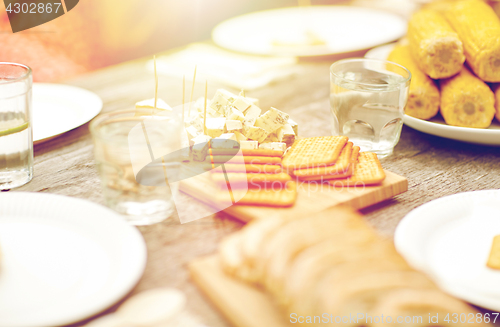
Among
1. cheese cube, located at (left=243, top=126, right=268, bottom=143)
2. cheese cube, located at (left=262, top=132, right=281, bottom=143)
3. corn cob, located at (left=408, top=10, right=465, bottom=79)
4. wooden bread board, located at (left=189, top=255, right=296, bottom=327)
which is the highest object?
corn cob, located at (left=408, top=10, right=465, bottom=79)

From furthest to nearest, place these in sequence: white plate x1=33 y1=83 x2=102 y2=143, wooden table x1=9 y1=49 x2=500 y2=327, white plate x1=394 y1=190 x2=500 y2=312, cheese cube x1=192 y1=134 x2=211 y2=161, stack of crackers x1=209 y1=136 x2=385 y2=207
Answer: white plate x1=33 y1=83 x2=102 y2=143 < cheese cube x1=192 y1=134 x2=211 y2=161 < stack of crackers x1=209 y1=136 x2=385 y2=207 < wooden table x1=9 y1=49 x2=500 y2=327 < white plate x1=394 y1=190 x2=500 y2=312

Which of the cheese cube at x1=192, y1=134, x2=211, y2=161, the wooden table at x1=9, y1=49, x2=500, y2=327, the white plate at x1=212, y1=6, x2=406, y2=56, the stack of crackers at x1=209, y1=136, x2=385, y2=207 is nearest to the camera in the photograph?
the wooden table at x1=9, y1=49, x2=500, y2=327

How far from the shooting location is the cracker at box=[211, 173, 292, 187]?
88 centimetres

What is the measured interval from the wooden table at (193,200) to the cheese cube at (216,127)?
19cm

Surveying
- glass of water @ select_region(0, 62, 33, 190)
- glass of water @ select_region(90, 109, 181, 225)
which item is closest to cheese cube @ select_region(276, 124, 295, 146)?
Result: glass of water @ select_region(90, 109, 181, 225)

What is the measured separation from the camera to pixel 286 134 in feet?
3.54

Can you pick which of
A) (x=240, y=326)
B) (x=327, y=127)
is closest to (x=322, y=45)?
(x=327, y=127)

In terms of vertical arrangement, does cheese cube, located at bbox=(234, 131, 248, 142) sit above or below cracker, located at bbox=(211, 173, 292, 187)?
above

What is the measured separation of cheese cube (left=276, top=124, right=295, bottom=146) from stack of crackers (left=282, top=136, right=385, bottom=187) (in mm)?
62

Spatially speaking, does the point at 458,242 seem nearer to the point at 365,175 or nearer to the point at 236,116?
the point at 365,175

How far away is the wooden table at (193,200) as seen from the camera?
76 centimetres

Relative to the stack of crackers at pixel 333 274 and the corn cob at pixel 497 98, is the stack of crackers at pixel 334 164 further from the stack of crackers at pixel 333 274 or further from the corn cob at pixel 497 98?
the corn cob at pixel 497 98

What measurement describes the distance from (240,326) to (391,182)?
503 millimetres

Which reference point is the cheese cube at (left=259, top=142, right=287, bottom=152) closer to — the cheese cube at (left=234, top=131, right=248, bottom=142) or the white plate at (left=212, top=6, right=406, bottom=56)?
the cheese cube at (left=234, top=131, right=248, bottom=142)
